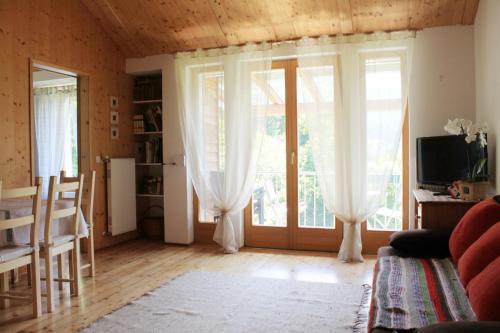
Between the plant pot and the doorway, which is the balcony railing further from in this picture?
the plant pot

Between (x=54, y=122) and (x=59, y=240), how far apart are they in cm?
327

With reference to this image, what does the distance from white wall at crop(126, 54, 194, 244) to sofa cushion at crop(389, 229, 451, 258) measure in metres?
2.90

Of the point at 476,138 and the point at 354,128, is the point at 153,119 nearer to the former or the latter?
the point at 354,128

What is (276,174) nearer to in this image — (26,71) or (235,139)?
(235,139)

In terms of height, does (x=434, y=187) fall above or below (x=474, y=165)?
below

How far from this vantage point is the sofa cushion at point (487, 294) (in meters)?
1.43

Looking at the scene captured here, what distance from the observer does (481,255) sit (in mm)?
1855

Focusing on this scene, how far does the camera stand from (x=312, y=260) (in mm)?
4211

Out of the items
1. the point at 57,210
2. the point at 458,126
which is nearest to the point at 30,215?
the point at 57,210

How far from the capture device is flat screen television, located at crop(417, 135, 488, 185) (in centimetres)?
336

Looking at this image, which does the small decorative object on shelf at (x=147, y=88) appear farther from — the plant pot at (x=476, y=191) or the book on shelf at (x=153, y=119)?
the plant pot at (x=476, y=191)

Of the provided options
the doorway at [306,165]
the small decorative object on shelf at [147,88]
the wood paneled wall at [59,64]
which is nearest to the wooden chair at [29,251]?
the wood paneled wall at [59,64]

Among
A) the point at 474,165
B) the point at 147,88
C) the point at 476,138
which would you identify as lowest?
the point at 474,165

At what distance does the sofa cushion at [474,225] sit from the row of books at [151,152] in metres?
3.84
